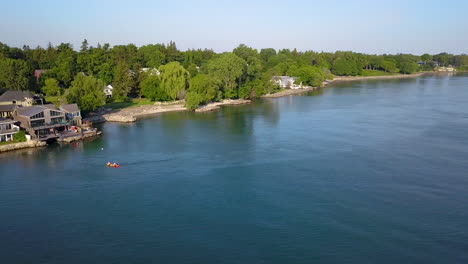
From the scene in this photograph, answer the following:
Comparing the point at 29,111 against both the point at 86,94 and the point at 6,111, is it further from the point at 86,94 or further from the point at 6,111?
the point at 86,94

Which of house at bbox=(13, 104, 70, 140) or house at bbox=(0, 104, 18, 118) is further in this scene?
house at bbox=(0, 104, 18, 118)

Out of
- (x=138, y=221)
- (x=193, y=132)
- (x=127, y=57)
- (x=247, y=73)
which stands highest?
(x=127, y=57)

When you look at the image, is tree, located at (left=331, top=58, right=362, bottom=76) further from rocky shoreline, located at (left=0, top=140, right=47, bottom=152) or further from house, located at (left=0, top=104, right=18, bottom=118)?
rocky shoreline, located at (left=0, top=140, right=47, bottom=152)

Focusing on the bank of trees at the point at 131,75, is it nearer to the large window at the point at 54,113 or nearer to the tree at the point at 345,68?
the large window at the point at 54,113

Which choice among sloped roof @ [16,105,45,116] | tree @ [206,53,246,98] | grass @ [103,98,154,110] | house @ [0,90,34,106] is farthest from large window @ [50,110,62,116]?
tree @ [206,53,246,98]

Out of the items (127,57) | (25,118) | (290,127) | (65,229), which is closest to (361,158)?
Answer: (290,127)

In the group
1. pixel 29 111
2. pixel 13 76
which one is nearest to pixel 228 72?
pixel 13 76

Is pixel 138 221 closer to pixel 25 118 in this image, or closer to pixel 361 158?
pixel 361 158

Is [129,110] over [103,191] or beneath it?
over
